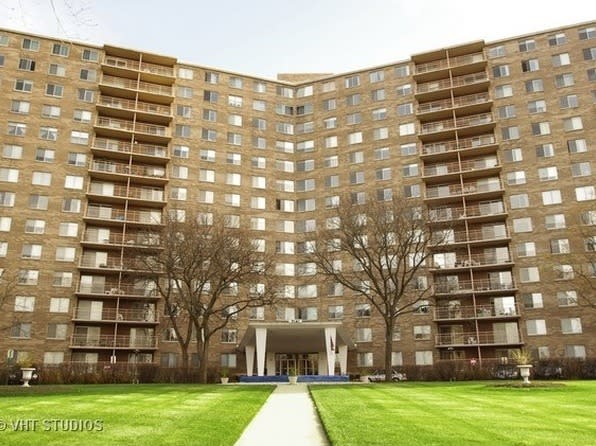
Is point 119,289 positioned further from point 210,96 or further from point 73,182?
point 210,96

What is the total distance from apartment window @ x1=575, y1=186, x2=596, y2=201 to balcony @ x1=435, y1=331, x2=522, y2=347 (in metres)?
16.1

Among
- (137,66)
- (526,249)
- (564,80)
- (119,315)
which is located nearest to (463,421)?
(526,249)

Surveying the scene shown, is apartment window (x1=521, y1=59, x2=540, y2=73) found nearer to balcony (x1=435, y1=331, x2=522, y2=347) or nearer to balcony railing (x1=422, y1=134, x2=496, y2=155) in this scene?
balcony railing (x1=422, y1=134, x2=496, y2=155)

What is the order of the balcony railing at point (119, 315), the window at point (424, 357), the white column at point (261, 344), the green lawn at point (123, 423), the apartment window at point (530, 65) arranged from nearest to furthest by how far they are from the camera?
the green lawn at point (123, 423)
the white column at point (261, 344)
the balcony railing at point (119, 315)
the window at point (424, 357)
the apartment window at point (530, 65)

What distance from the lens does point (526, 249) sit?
2271 inches

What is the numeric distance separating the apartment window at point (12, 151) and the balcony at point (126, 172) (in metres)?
7.39

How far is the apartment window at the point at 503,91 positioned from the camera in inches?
2511

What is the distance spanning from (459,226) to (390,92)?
65.8 feet

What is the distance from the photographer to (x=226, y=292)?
60375 mm

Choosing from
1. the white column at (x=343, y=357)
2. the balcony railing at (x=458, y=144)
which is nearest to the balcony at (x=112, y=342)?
the white column at (x=343, y=357)

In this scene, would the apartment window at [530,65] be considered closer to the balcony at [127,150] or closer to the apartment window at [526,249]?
the apartment window at [526,249]

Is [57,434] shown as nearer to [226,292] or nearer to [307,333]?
[307,333]

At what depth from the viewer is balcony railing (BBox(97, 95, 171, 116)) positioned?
6462 centimetres

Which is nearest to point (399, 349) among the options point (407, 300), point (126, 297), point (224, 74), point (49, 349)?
point (407, 300)
